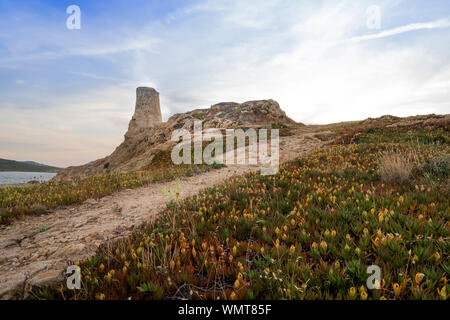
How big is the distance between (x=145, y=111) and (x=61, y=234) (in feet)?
164

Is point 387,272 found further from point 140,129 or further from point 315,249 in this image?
point 140,129

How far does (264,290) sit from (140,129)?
5136 centimetres

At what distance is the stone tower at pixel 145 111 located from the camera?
50022 mm

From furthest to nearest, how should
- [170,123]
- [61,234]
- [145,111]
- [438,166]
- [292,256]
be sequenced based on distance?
1. [145,111]
2. [170,123]
3. [438,166]
4. [61,234]
5. [292,256]

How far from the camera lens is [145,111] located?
168 ft

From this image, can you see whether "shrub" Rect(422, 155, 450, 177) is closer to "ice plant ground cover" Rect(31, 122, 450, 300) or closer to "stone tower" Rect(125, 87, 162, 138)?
"ice plant ground cover" Rect(31, 122, 450, 300)

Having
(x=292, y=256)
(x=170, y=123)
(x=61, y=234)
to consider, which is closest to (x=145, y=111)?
(x=170, y=123)

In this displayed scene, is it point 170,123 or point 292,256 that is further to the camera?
point 170,123

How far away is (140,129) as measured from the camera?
49.1 metres

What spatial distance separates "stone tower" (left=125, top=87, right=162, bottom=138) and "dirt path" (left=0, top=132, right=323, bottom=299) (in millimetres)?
44032

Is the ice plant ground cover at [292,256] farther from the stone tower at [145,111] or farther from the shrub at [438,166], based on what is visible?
the stone tower at [145,111]

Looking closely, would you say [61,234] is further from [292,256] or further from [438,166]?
[438,166]

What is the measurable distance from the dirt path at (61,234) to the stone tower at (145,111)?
4403 cm
